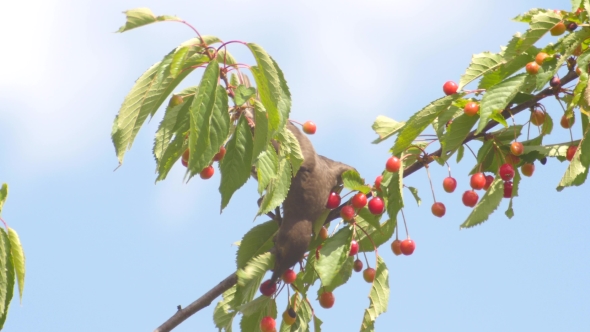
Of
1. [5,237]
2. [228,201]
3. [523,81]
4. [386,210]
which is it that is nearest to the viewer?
[228,201]

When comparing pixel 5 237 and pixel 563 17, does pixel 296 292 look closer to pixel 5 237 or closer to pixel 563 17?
pixel 5 237

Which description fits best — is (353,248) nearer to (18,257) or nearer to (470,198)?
(470,198)

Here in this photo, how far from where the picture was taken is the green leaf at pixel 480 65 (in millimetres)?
3494

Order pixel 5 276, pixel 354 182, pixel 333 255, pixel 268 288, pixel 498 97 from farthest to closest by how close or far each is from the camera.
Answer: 1. pixel 268 288
2. pixel 354 182
3. pixel 333 255
4. pixel 5 276
5. pixel 498 97

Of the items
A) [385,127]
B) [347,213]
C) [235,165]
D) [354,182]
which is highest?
[385,127]

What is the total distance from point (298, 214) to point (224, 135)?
132 cm

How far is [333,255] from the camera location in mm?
3625

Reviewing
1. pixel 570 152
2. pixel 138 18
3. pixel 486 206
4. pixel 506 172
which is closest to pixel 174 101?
pixel 138 18

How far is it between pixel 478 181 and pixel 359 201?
0.63 m

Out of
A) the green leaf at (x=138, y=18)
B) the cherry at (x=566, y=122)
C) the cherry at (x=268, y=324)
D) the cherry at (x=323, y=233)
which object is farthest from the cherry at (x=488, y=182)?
the green leaf at (x=138, y=18)

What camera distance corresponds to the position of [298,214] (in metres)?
3.99

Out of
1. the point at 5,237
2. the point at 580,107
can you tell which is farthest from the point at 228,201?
the point at 580,107

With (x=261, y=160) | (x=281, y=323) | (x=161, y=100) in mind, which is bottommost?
(x=281, y=323)

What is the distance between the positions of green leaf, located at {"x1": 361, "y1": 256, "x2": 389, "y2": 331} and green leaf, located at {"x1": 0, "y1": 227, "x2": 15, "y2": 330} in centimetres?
177
